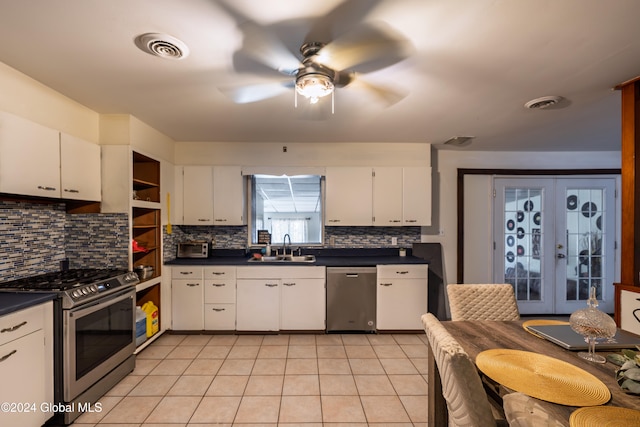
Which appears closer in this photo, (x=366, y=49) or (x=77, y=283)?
(x=366, y=49)

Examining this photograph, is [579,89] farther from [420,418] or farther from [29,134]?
[29,134]

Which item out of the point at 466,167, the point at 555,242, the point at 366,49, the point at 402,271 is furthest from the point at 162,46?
the point at 555,242

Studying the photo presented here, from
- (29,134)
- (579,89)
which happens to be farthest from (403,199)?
(29,134)

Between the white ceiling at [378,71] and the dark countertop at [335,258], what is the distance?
1.53 meters

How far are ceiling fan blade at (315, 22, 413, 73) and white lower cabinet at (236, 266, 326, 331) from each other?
226cm

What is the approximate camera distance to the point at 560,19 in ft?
4.66

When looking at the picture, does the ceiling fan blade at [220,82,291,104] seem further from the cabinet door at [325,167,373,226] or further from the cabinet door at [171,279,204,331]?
the cabinet door at [171,279,204,331]

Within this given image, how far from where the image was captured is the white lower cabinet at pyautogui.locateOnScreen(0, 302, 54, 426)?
5.18 feet

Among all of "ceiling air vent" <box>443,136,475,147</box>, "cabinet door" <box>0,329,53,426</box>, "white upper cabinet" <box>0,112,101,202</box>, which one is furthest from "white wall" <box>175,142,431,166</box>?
"cabinet door" <box>0,329,53,426</box>

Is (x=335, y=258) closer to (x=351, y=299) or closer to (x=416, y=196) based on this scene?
(x=351, y=299)

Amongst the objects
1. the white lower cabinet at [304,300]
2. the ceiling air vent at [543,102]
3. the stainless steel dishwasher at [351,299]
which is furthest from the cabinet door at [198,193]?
the ceiling air vent at [543,102]

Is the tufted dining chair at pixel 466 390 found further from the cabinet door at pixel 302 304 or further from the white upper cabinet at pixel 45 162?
the white upper cabinet at pixel 45 162

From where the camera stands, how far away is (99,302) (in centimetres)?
219

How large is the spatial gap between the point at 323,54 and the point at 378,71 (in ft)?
1.39
